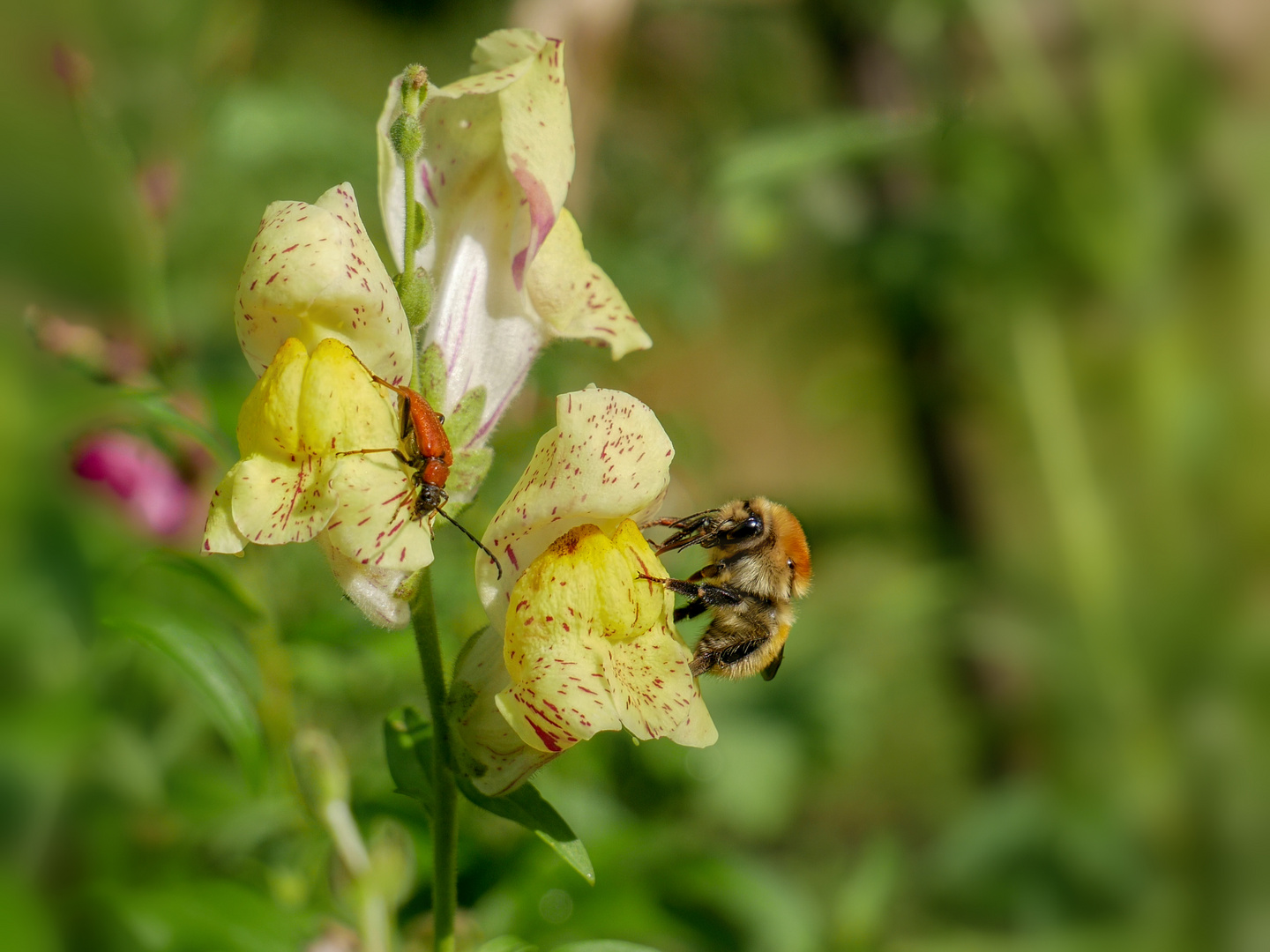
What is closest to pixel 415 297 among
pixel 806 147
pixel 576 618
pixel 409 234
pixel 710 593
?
pixel 409 234

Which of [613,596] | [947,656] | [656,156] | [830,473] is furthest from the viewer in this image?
[830,473]

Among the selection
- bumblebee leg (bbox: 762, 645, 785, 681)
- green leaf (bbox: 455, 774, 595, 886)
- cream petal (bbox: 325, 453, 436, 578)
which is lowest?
green leaf (bbox: 455, 774, 595, 886)

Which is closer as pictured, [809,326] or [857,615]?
[857,615]

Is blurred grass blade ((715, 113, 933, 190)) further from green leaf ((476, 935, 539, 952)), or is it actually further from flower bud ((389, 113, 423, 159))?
green leaf ((476, 935, 539, 952))

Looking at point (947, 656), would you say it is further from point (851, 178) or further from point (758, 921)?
point (758, 921)

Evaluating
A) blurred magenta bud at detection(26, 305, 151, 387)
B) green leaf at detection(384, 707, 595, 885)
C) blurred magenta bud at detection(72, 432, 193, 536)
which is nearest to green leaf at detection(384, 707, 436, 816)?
green leaf at detection(384, 707, 595, 885)

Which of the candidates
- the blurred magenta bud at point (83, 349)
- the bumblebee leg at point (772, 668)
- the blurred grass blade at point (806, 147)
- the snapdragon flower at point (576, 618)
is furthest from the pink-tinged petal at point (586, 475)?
the blurred grass blade at point (806, 147)

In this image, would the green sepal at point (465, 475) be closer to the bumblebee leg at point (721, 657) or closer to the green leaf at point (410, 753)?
the green leaf at point (410, 753)

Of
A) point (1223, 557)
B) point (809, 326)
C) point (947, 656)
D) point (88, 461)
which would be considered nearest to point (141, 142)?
point (88, 461)
